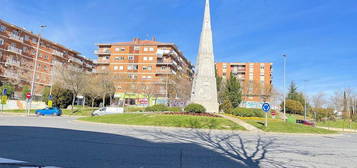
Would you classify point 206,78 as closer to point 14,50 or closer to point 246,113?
point 246,113

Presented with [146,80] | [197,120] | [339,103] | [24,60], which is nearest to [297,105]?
[339,103]

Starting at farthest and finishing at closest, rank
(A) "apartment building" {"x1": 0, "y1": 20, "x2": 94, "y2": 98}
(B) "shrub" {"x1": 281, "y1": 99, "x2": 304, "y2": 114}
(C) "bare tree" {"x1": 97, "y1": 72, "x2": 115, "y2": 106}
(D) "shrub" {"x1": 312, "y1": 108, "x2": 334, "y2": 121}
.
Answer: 1. (B) "shrub" {"x1": 281, "y1": 99, "x2": 304, "y2": 114}
2. (D) "shrub" {"x1": 312, "y1": 108, "x2": 334, "y2": 121}
3. (A) "apartment building" {"x1": 0, "y1": 20, "x2": 94, "y2": 98}
4. (C) "bare tree" {"x1": 97, "y1": 72, "x2": 115, "y2": 106}

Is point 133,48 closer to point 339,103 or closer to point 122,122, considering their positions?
point 122,122

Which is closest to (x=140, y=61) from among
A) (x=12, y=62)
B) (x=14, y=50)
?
(x=14, y=50)

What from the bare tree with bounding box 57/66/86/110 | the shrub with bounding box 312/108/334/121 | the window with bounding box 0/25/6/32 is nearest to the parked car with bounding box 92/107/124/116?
the bare tree with bounding box 57/66/86/110

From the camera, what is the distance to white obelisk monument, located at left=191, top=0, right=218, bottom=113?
24531 mm

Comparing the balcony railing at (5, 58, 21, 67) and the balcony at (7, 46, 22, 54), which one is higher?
the balcony at (7, 46, 22, 54)

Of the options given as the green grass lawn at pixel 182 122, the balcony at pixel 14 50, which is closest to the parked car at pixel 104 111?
the green grass lawn at pixel 182 122

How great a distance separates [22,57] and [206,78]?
1837 inches

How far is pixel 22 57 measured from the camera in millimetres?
50781

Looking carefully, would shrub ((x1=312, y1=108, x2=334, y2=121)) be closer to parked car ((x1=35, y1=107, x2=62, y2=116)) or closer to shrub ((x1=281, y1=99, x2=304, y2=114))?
shrub ((x1=281, y1=99, x2=304, y2=114))

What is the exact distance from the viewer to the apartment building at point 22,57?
152 ft

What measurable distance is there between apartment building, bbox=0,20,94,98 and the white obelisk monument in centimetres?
3233

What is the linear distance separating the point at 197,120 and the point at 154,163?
12622 mm
